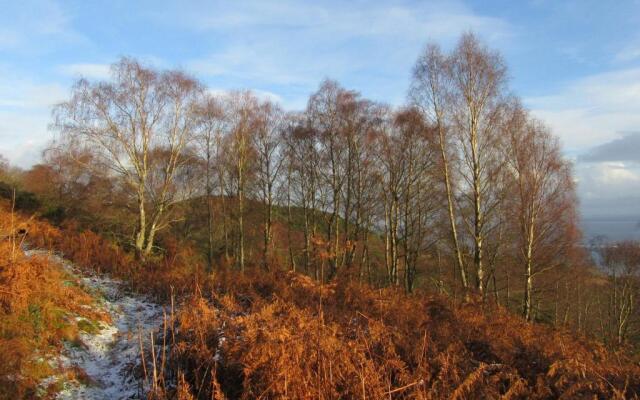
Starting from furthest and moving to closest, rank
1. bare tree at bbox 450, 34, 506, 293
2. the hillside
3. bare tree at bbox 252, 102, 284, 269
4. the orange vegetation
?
bare tree at bbox 252, 102, 284, 269 → bare tree at bbox 450, 34, 506, 293 → the orange vegetation → the hillside

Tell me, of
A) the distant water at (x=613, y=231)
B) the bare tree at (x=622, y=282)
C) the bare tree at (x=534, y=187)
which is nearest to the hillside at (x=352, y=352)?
the bare tree at (x=534, y=187)

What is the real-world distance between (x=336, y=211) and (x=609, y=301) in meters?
24.9

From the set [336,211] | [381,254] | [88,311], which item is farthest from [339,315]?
[381,254]

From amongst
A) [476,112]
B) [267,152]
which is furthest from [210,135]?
[476,112]

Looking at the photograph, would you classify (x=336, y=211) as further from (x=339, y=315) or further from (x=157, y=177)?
(x=339, y=315)

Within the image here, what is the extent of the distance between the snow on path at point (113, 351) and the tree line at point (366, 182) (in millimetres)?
4570

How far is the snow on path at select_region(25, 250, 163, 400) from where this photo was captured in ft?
17.7

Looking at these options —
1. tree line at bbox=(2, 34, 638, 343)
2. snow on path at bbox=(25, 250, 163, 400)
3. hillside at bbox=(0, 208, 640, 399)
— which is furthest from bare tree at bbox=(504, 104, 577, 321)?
snow on path at bbox=(25, 250, 163, 400)

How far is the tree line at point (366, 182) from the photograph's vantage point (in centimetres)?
1838

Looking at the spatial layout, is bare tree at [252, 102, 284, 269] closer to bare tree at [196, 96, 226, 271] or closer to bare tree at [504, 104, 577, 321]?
bare tree at [196, 96, 226, 271]

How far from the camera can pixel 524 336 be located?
7.90 meters

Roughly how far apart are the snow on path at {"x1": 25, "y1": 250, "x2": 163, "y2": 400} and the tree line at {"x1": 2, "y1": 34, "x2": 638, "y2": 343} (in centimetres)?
457

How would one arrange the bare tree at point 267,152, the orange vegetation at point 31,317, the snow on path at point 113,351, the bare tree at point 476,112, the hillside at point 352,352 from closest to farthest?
the hillside at point 352,352, the orange vegetation at point 31,317, the snow on path at point 113,351, the bare tree at point 476,112, the bare tree at point 267,152

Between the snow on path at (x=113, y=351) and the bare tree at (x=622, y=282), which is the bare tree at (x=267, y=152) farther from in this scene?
the bare tree at (x=622, y=282)
